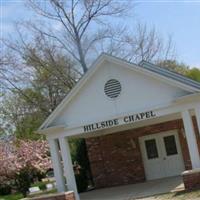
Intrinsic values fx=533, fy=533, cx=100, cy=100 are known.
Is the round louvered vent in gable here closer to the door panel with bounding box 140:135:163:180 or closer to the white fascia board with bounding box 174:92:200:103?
the white fascia board with bounding box 174:92:200:103

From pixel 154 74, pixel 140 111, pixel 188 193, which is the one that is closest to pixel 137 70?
pixel 154 74

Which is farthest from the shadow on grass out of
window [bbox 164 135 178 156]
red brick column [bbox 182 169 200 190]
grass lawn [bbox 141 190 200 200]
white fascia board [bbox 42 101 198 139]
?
window [bbox 164 135 178 156]

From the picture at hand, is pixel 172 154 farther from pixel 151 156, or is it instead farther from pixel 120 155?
pixel 120 155

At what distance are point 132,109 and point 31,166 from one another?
1129cm

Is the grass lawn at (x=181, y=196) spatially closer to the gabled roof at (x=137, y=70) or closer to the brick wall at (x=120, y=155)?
the gabled roof at (x=137, y=70)

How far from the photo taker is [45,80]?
4309 centimetres

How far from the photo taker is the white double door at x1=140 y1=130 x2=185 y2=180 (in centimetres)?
2719

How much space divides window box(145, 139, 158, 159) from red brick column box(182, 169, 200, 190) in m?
9.06

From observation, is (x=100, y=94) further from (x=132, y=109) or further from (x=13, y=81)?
(x=13, y=81)

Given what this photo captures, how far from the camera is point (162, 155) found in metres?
27.4

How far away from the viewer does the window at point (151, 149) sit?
2755 centimetres

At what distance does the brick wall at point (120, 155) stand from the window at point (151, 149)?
17.7 inches

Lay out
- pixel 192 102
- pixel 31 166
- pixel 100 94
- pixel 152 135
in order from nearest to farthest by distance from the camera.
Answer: pixel 192 102
pixel 100 94
pixel 152 135
pixel 31 166

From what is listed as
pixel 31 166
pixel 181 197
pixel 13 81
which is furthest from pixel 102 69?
pixel 13 81
